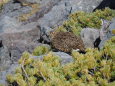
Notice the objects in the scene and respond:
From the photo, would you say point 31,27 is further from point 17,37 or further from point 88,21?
point 88,21

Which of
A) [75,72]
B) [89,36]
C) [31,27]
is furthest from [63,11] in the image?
[75,72]

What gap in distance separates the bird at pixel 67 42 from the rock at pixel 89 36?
0.58 metres

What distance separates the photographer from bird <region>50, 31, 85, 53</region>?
15.8m

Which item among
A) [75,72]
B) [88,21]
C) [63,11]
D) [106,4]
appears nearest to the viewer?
[75,72]

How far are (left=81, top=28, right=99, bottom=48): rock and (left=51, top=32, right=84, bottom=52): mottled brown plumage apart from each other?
0.60 meters

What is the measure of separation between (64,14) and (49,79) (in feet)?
46.0

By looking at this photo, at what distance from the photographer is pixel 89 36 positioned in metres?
16.7

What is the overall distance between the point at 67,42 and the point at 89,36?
1398 millimetres

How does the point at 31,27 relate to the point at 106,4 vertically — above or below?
below

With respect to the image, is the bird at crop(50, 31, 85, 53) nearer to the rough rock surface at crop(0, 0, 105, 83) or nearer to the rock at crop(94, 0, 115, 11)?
the rough rock surface at crop(0, 0, 105, 83)

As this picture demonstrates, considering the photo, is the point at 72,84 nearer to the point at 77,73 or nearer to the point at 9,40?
the point at 77,73

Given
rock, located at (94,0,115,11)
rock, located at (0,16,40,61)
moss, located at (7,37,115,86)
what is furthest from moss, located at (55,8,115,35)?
moss, located at (7,37,115,86)

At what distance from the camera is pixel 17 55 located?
18.4 metres

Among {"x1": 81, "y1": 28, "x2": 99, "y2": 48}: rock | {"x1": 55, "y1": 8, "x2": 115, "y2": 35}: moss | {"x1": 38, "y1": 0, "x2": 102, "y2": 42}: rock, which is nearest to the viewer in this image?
{"x1": 81, "y1": 28, "x2": 99, "y2": 48}: rock
